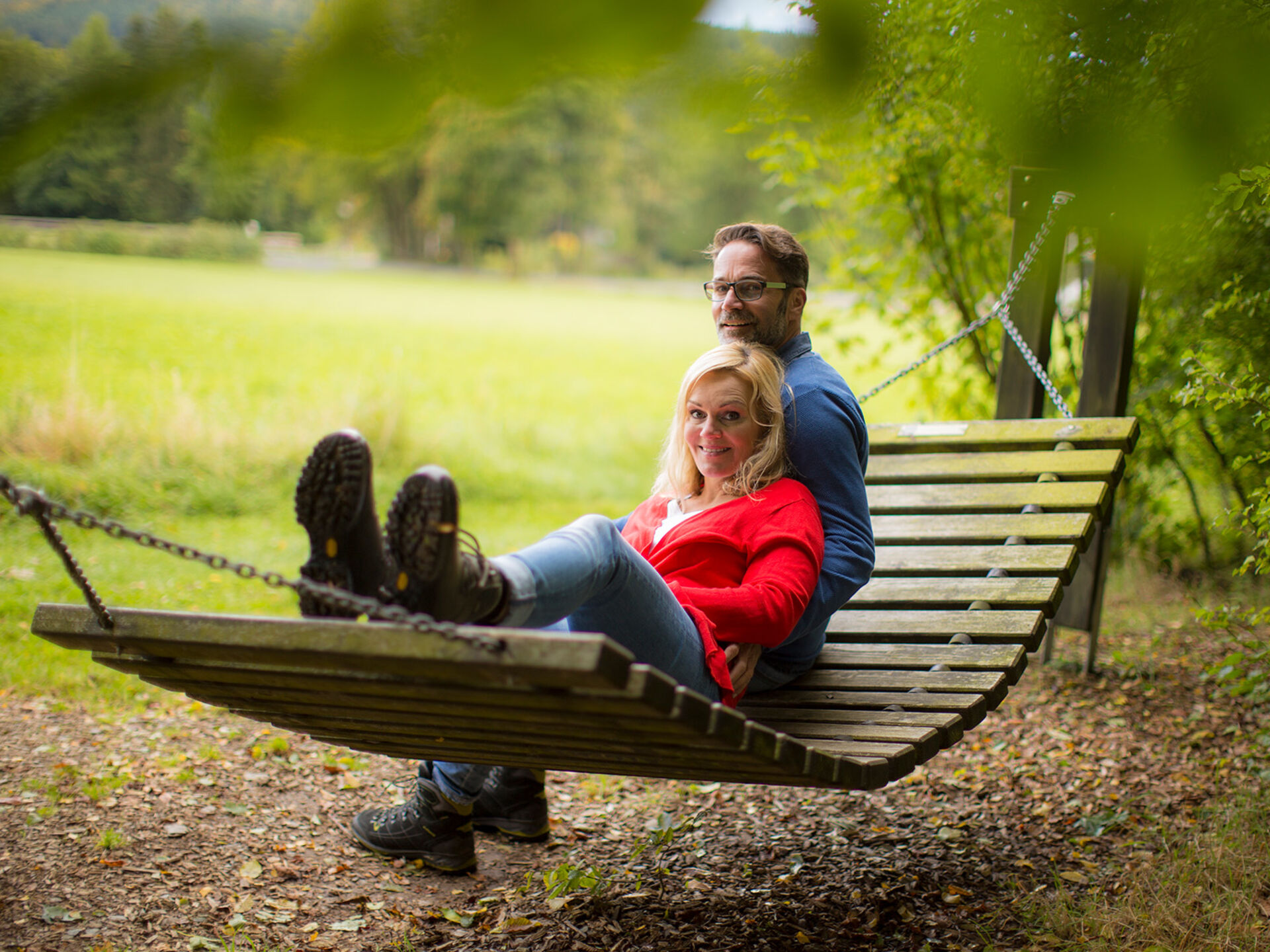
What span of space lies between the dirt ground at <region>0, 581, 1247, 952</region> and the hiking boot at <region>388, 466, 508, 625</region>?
50.4 inches

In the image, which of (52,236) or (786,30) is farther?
(52,236)

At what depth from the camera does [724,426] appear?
96.3 inches

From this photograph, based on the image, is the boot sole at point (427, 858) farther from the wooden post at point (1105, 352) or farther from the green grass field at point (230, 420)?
the wooden post at point (1105, 352)

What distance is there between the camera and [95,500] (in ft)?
21.8

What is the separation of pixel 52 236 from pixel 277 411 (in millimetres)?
7710

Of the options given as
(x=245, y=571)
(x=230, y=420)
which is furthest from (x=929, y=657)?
(x=230, y=420)

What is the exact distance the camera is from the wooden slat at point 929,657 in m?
2.58

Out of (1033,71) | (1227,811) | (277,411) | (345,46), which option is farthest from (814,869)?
(277,411)

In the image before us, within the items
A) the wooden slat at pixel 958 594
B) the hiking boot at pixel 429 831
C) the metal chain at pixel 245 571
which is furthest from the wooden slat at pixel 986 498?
the metal chain at pixel 245 571

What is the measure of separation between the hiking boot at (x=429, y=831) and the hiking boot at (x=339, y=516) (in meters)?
1.30

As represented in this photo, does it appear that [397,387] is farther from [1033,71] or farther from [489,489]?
[1033,71]

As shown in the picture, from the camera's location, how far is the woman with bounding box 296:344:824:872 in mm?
1633

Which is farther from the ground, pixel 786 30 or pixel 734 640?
pixel 786 30

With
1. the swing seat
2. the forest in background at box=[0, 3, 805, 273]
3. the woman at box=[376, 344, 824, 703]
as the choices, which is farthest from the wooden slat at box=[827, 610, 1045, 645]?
the forest in background at box=[0, 3, 805, 273]
